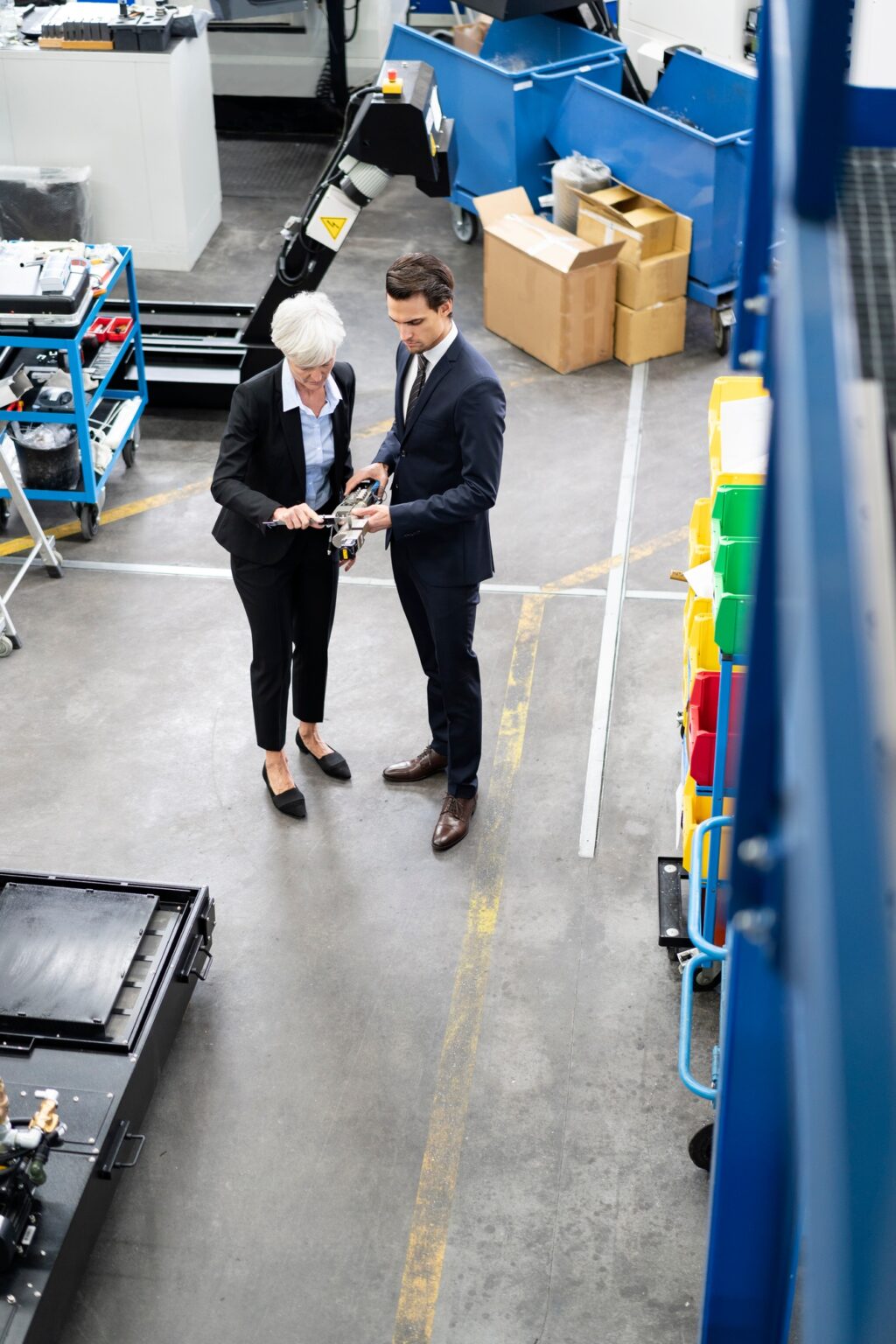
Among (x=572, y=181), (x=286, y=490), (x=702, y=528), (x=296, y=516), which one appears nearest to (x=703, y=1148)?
(x=702, y=528)

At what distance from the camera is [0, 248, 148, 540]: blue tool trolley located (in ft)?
24.0

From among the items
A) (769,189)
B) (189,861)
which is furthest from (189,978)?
(769,189)

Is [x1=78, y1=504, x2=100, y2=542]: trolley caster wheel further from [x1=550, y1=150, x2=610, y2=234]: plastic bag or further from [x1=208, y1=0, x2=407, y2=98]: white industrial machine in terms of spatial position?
[x1=208, y1=0, x2=407, y2=98]: white industrial machine

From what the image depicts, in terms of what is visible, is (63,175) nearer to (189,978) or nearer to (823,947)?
(189,978)

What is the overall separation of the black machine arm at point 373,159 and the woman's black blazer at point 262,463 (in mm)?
1794

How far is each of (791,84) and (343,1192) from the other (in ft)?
12.3

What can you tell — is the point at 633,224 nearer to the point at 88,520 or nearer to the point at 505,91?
the point at 505,91

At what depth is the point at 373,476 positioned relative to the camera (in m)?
5.38

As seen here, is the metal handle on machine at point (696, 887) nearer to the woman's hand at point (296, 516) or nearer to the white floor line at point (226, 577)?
the woman's hand at point (296, 516)

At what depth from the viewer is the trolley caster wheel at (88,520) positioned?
25.6ft

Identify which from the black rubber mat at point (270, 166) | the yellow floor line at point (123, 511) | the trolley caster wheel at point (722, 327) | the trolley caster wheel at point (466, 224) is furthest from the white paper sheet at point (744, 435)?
the black rubber mat at point (270, 166)

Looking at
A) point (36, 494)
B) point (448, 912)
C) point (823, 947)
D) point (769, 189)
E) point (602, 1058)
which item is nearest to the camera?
point (823, 947)

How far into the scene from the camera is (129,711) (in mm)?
6648

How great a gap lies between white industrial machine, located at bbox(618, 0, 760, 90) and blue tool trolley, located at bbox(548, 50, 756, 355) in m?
0.30
